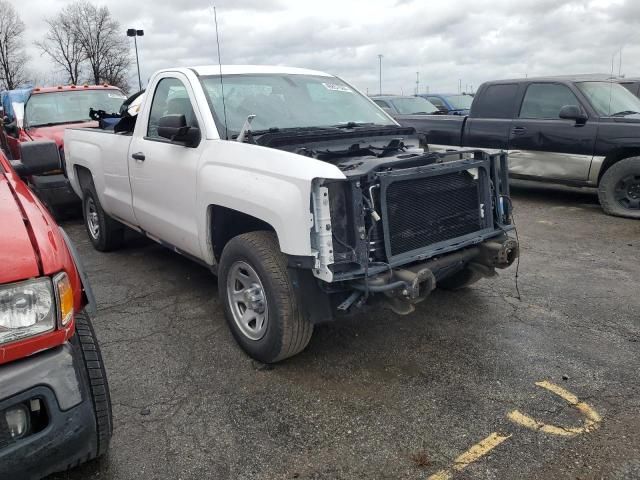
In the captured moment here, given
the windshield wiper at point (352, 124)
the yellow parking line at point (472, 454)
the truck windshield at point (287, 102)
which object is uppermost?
the truck windshield at point (287, 102)

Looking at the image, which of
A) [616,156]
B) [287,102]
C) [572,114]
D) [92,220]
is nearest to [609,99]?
[572,114]

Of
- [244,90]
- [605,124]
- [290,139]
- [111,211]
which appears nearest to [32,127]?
[111,211]

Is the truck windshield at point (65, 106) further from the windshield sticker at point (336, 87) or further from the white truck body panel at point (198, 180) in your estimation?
the windshield sticker at point (336, 87)

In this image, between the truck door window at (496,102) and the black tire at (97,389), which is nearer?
the black tire at (97,389)

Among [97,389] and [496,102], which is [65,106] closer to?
[496,102]

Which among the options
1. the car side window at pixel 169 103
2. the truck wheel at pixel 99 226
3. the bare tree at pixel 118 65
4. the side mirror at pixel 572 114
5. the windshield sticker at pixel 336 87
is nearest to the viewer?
the car side window at pixel 169 103

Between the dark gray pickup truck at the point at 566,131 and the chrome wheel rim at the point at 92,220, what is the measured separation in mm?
5787

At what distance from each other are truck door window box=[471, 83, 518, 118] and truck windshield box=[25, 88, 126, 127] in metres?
6.07

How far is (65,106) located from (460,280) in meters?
7.38

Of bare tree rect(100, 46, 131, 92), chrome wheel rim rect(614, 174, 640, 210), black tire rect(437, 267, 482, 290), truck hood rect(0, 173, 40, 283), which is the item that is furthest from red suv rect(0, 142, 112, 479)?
bare tree rect(100, 46, 131, 92)

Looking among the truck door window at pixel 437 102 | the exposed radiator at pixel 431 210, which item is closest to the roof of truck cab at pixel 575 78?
the exposed radiator at pixel 431 210

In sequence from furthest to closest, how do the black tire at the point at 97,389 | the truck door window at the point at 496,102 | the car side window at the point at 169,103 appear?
the truck door window at the point at 496,102
the car side window at the point at 169,103
the black tire at the point at 97,389

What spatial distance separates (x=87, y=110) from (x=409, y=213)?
7447mm

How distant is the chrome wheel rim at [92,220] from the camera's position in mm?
6166
